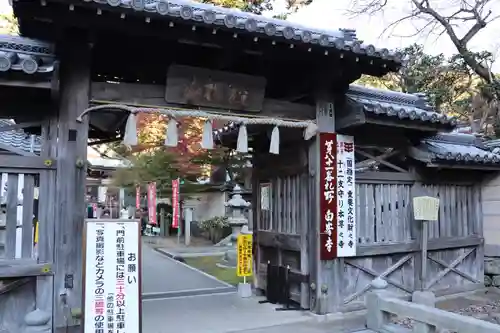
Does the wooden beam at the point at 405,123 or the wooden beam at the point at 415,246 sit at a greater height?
the wooden beam at the point at 405,123

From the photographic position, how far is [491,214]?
390 inches

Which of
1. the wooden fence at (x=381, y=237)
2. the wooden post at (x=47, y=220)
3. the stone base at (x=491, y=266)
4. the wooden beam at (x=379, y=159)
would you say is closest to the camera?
the wooden post at (x=47, y=220)

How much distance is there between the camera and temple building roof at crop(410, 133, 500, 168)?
8.62 m

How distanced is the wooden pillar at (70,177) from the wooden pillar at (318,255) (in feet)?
12.2

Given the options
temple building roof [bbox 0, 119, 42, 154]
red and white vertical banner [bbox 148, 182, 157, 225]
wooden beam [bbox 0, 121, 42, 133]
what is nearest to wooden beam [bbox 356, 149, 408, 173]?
wooden beam [bbox 0, 121, 42, 133]

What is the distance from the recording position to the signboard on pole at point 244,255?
31.9ft

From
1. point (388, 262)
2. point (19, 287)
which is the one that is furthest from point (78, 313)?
point (388, 262)

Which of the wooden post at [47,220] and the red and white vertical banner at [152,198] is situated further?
the red and white vertical banner at [152,198]

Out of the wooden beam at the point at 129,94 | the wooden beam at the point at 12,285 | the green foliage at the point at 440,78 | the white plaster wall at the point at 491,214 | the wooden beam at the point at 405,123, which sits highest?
the green foliage at the point at 440,78

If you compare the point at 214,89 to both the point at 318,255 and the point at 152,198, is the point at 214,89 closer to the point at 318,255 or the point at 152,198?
the point at 318,255

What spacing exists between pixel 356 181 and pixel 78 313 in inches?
200

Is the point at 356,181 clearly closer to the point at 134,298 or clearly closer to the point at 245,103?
the point at 245,103

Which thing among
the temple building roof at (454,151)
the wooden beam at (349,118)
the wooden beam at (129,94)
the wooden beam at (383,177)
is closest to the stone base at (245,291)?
the wooden beam at (383,177)

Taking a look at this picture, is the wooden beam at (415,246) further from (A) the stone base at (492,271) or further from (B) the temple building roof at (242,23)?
(B) the temple building roof at (242,23)
